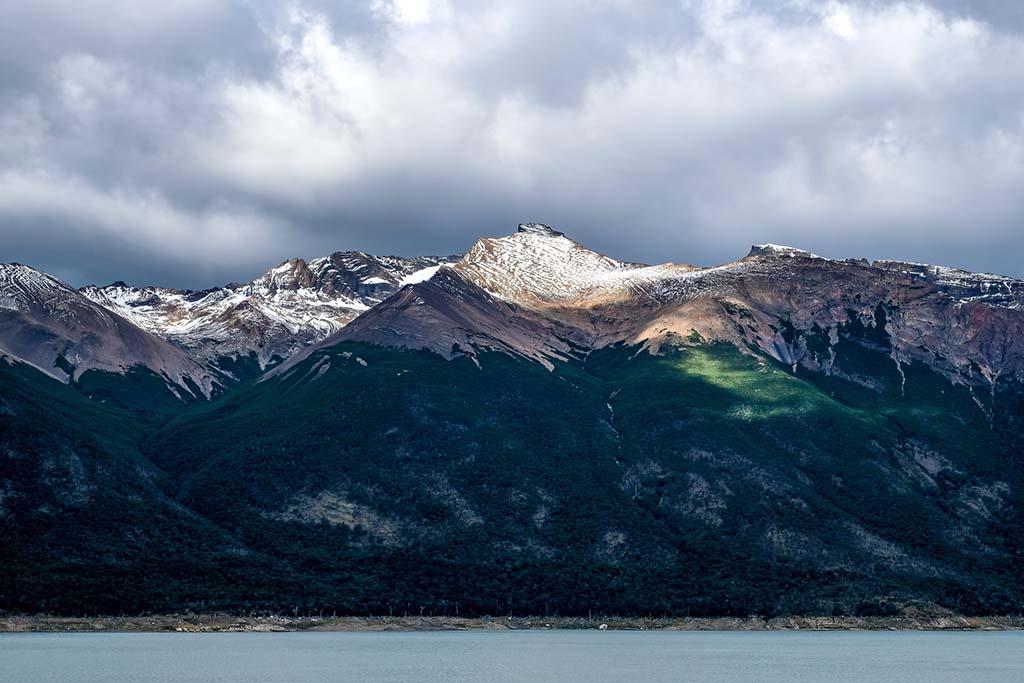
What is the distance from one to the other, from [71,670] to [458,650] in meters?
62.4

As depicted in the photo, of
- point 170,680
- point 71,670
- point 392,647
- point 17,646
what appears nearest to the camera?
point 170,680

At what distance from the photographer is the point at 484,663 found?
531 feet

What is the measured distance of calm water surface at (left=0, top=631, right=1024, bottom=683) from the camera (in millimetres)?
143625

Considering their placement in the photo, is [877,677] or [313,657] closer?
[877,677]

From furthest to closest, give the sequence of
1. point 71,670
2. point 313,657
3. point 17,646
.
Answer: point 17,646, point 313,657, point 71,670

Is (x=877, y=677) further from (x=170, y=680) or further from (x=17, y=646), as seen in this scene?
(x=17, y=646)

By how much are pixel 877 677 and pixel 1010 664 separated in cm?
A: 2766

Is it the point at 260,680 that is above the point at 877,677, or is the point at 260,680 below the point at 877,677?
below

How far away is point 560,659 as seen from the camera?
16700 cm

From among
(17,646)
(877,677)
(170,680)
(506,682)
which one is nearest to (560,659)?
(506,682)

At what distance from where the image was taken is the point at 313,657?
17362 centimetres

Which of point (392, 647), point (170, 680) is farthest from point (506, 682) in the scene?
point (392, 647)

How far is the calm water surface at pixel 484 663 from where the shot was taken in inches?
5655

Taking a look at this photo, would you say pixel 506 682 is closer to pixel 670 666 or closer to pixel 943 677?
pixel 670 666
